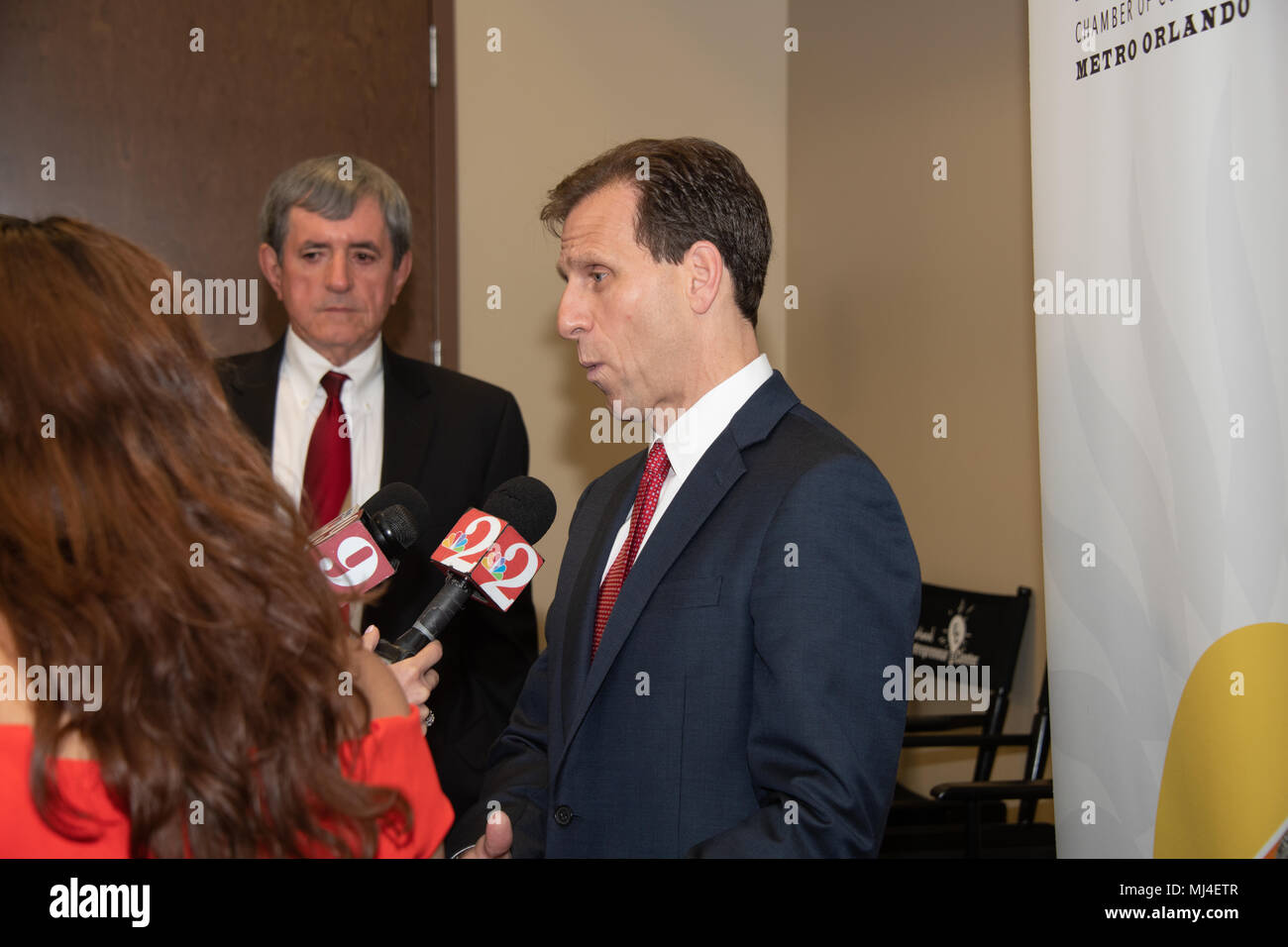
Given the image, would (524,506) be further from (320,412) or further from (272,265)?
(272,265)

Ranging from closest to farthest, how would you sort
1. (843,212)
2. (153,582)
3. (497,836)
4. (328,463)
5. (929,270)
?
(153,582)
(497,836)
(328,463)
(929,270)
(843,212)

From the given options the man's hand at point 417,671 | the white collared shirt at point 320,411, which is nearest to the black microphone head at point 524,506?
the man's hand at point 417,671

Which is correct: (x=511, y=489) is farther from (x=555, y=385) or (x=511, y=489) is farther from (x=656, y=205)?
(x=555, y=385)

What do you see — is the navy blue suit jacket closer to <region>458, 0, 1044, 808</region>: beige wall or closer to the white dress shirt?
the white dress shirt

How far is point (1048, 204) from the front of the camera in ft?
6.07

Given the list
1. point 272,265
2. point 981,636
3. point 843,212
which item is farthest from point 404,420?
point 843,212

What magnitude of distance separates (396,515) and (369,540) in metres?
0.06

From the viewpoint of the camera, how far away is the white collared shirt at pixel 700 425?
1.53 meters

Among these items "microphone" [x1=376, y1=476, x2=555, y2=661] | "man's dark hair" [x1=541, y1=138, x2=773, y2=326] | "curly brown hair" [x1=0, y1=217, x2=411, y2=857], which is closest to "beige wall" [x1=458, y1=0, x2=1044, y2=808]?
"man's dark hair" [x1=541, y1=138, x2=773, y2=326]

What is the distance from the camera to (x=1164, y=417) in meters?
1.64

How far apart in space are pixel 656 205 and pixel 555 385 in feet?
6.96

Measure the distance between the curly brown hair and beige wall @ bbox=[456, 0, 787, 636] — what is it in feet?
8.59

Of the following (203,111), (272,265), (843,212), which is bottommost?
(272,265)
